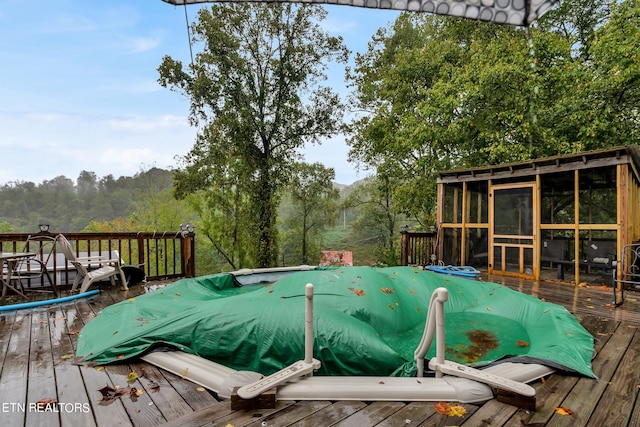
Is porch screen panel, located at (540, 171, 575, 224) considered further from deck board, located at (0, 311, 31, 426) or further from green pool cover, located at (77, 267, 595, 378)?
deck board, located at (0, 311, 31, 426)

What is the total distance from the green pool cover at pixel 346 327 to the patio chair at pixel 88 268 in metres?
1.42

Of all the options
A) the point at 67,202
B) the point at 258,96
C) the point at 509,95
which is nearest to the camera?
the point at 509,95

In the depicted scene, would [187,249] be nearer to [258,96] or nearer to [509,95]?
[509,95]

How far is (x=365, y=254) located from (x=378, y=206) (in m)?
3.56

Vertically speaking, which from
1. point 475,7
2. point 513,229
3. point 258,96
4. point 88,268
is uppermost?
point 258,96

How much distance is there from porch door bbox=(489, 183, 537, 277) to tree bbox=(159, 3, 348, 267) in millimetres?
8996

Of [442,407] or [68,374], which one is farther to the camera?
[68,374]

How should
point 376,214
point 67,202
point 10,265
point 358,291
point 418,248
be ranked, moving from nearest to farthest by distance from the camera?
1. point 358,291
2. point 10,265
3. point 418,248
4. point 376,214
5. point 67,202

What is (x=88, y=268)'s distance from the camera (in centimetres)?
536

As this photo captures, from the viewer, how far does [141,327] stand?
2836mm

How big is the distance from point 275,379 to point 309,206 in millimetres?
15912

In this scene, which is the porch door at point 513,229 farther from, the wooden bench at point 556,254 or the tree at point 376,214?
the tree at point 376,214

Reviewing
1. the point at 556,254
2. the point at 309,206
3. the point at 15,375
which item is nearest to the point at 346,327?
the point at 15,375

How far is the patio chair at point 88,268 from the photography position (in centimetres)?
446
